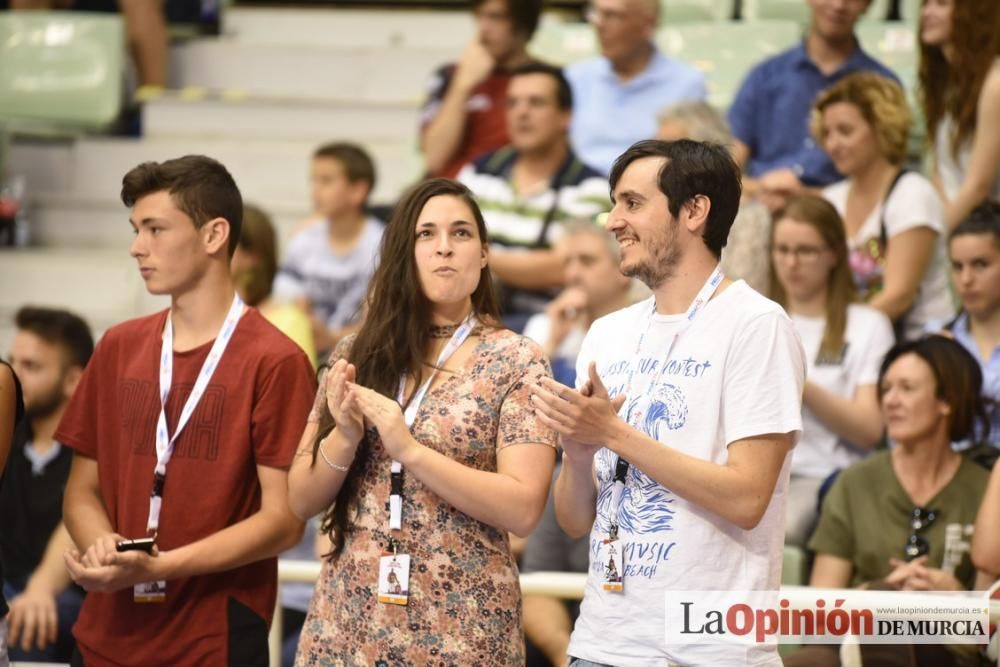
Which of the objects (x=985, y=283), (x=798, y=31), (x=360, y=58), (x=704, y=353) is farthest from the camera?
(x=360, y=58)

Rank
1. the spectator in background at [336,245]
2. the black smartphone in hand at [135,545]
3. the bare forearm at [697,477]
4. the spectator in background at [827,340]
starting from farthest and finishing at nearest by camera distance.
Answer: the spectator in background at [336,245] < the spectator in background at [827,340] < the black smartphone in hand at [135,545] < the bare forearm at [697,477]

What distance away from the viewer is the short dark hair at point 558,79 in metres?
5.72

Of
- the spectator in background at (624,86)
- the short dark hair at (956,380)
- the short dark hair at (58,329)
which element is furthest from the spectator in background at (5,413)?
the spectator in background at (624,86)

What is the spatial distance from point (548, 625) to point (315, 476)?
157 cm

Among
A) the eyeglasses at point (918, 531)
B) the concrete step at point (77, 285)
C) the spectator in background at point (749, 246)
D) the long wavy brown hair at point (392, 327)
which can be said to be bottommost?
the eyeglasses at point (918, 531)

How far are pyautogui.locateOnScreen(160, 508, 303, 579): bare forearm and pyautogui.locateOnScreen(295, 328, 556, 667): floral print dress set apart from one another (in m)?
0.16

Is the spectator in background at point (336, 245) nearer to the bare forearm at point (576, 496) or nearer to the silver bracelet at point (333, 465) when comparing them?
the silver bracelet at point (333, 465)

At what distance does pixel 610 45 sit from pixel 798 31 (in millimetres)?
1362

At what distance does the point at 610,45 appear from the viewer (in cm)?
624

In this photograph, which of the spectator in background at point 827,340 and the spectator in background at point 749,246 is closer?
the spectator in background at point 827,340

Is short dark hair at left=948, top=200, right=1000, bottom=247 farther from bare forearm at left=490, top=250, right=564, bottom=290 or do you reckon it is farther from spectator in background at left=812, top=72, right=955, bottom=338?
bare forearm at left=490, top=250, right=564, bottom=290

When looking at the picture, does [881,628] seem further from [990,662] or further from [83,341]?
[83,341]

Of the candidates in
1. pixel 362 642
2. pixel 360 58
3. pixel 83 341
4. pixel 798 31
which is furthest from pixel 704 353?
pixel 360 58

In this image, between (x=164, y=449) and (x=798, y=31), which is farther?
(x=798, y=31)
